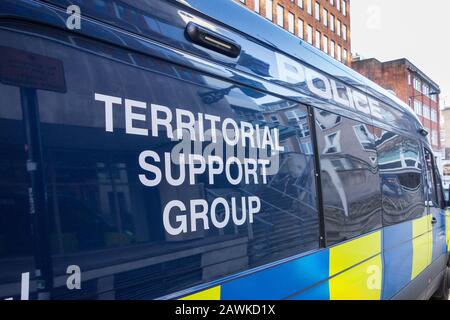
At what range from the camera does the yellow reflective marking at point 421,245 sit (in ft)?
12.6

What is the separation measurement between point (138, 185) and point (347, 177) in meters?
1.72

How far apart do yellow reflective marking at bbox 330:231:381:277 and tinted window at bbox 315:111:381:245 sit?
6cm

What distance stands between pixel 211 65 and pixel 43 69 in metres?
0.77

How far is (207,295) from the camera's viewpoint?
61.7 inches

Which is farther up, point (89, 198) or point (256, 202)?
point (89, 198)

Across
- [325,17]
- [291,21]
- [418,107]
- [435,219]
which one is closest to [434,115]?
[418,107]

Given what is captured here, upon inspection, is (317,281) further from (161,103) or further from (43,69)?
(43,69)

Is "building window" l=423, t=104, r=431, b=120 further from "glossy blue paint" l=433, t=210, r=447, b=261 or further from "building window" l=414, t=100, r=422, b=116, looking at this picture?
"glossy blue paint" l=433, t=210, r=447, b=261

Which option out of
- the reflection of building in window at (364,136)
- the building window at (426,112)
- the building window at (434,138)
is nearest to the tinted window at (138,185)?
the reflection of building in window at (364,136)

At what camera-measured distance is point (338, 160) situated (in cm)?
257

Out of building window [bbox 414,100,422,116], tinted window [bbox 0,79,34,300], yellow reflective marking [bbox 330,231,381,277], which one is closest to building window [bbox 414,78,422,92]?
building window [bbox 414,100,422,116]

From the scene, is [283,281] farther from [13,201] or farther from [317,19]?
[317,19]

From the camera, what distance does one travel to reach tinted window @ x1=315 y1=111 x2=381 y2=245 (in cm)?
241

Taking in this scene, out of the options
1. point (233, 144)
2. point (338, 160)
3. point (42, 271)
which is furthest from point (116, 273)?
point (338, 160)
